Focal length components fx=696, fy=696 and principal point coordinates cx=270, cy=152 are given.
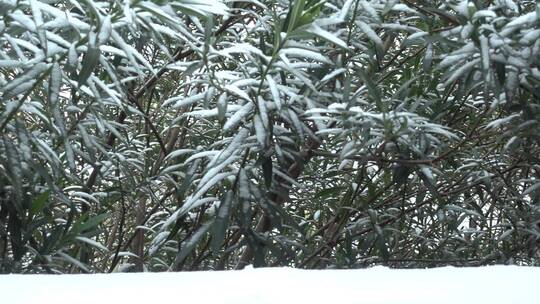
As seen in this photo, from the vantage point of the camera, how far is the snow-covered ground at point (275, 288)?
613mm

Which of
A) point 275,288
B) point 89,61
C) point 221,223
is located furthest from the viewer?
point 221,223

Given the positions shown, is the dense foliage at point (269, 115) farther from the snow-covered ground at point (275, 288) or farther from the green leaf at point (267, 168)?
the snow-covered ground at point (275, 288)

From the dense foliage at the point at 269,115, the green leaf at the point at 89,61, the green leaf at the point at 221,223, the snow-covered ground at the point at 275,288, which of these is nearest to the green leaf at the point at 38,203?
the dense foliage at the point at 269,115

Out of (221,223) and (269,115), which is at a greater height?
(269,115)

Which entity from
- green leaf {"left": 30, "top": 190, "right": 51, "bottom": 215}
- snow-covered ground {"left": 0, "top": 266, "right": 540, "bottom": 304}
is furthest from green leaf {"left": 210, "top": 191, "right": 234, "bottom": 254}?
snow-covered ground {"left": 0, "top": 266, "right": 540, "bottom": 304}

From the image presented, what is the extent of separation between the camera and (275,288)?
641 millimetres

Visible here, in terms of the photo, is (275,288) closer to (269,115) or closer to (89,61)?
(89,61)

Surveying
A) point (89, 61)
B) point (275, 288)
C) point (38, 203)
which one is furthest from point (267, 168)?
point (275, 288)

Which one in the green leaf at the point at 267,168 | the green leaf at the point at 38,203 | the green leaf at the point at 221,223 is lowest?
the green leaf at the point at 38,203

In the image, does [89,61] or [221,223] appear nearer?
[89,61]

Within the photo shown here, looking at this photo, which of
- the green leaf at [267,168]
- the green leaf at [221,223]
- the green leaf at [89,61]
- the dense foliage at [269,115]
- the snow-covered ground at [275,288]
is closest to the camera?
the snow-covered ground at [275,288]

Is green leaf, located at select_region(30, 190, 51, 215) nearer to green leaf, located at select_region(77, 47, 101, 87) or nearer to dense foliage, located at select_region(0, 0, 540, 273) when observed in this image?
dense foliage, located at select_region(0, 0, 540, 273)

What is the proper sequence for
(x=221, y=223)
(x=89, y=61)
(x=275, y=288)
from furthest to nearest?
1. (x=221, y=223)
2. (x=89, y=61)
3. (x=275, y=288)

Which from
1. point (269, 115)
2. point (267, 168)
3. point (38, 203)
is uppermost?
point (269, 115)
